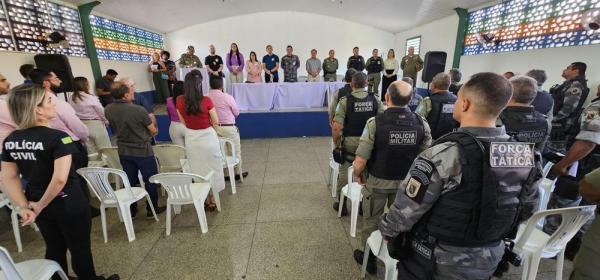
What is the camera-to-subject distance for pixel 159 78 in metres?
8.38

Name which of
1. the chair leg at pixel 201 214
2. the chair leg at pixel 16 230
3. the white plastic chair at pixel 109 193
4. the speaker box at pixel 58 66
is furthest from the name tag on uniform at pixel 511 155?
the speaker box at pixel 58 66

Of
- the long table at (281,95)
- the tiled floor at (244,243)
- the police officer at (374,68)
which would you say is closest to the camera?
the tiled floor at (244,243)

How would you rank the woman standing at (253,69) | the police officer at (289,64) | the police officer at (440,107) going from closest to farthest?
1. the police officer at (440,107)
2. the woman standing at (253,69)
3. the police officer at (289,64)

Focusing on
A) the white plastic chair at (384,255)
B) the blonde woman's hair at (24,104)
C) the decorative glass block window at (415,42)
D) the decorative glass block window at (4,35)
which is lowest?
the white plastic chair at (384,255)

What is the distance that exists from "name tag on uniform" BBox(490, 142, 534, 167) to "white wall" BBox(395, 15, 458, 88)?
791 cm

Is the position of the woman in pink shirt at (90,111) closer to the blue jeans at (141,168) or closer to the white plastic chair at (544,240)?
the blue jeans at (141,168)

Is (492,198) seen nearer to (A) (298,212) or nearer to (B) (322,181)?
(A) (298,212)

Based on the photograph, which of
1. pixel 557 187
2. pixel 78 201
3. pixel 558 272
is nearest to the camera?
pixel 78 201

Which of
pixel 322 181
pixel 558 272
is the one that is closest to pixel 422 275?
pixel 558 272

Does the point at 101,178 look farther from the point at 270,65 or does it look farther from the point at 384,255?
the point at 270,65

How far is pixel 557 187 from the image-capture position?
2045mm

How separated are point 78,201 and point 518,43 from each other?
736cm

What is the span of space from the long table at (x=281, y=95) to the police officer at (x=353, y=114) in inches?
142

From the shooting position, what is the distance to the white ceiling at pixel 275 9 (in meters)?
6.55
